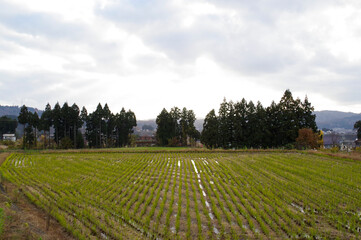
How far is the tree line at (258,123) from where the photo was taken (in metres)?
38.6

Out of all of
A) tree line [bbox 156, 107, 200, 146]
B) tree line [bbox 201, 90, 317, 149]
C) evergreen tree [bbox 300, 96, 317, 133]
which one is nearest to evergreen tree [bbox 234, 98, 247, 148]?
tree line [bbox 201, 90, 317, 149]

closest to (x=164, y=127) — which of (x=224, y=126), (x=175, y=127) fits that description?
(x=175, y=127)

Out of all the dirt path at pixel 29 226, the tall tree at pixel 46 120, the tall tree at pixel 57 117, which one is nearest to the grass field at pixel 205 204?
the dirt path at pixel 29 226

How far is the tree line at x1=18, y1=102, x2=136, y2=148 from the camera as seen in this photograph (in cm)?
4609

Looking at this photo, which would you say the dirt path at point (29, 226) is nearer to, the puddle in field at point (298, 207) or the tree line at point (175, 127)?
the puddle in field at point (298, 207)

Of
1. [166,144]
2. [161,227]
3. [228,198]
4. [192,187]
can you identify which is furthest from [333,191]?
[166,144]

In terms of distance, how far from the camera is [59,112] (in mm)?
47938

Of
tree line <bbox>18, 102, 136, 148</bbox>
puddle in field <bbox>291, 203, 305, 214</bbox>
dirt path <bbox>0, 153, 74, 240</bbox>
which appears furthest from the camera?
tree line <bbox>18, 102, 136, 148</bbox>

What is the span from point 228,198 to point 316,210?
344 cm

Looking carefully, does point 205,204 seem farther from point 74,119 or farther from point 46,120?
point 46,120

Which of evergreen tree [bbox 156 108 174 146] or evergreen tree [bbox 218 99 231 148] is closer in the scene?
evergreen tree [bbox 218 99 231 148]

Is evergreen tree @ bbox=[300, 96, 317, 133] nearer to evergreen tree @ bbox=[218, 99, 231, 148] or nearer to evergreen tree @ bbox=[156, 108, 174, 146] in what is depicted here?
evergreen tree @ bbox=[218, 99, 231, 148]

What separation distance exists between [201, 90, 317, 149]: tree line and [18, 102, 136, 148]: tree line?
24.1 metres

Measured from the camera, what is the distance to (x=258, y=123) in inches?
1598
